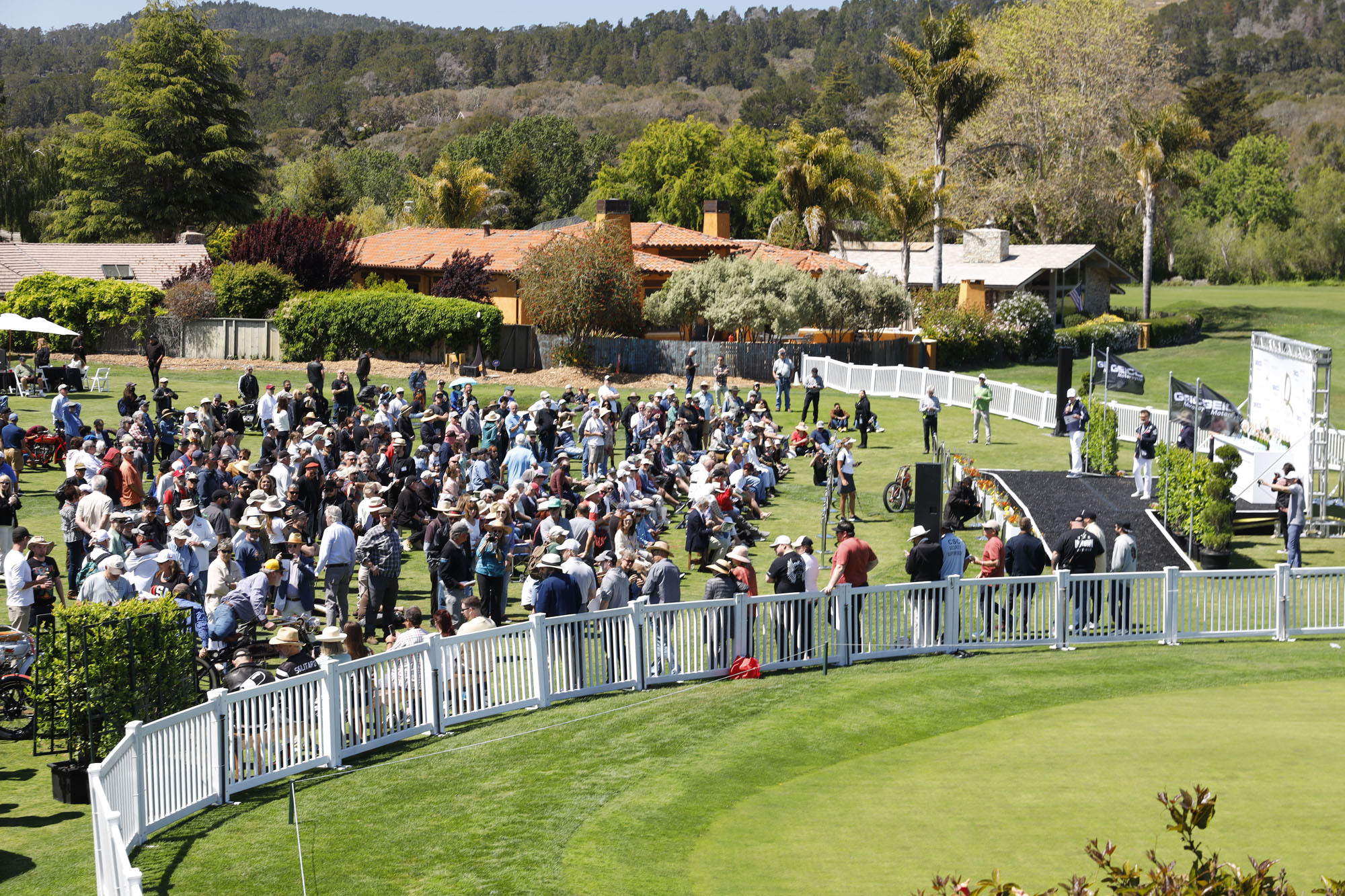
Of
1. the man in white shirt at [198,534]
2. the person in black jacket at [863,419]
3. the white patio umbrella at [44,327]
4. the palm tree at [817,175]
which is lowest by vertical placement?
the man in white shirt at [198,534]

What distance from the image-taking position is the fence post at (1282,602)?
15.5 meters

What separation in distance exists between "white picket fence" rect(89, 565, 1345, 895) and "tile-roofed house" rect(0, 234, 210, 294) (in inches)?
1509

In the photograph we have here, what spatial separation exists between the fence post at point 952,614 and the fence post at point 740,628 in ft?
7.99

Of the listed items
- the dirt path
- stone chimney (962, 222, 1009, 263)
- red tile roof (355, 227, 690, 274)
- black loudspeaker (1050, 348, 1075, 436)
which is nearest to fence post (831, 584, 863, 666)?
black loudspeaker (1050, 348, 1075, 436)

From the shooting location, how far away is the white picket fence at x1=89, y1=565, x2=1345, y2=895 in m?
9.48

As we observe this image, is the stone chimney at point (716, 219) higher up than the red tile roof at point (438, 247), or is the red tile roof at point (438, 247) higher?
the stone chimney at point (716, 219)

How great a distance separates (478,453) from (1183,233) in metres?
81.6

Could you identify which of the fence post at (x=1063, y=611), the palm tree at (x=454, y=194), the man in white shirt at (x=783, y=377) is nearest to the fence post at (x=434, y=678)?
the fence post at (x=1063, y=611)

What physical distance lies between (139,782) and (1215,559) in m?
16.1

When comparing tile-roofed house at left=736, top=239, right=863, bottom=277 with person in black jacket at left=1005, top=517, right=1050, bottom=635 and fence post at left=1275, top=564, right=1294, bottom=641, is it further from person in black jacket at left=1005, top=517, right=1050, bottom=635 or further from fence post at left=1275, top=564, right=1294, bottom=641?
fence post at left=1275, top=564, right=1294, bottom=641

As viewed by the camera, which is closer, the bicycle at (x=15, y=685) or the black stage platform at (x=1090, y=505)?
the bicycle at (x=15, y=685)

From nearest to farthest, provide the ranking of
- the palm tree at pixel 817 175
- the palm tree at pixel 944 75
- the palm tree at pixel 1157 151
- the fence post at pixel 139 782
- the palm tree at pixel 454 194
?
the fence post at pixel 139 782 → the palm tree at pixel 944 75 → the palm tree at pixel 817 175 → the palm tree at pixel 1157 151 → the palm tree at pixel 454 194

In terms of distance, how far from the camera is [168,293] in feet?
139

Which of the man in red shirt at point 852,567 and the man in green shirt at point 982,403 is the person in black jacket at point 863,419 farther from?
the man in red shirt at point 852,567
